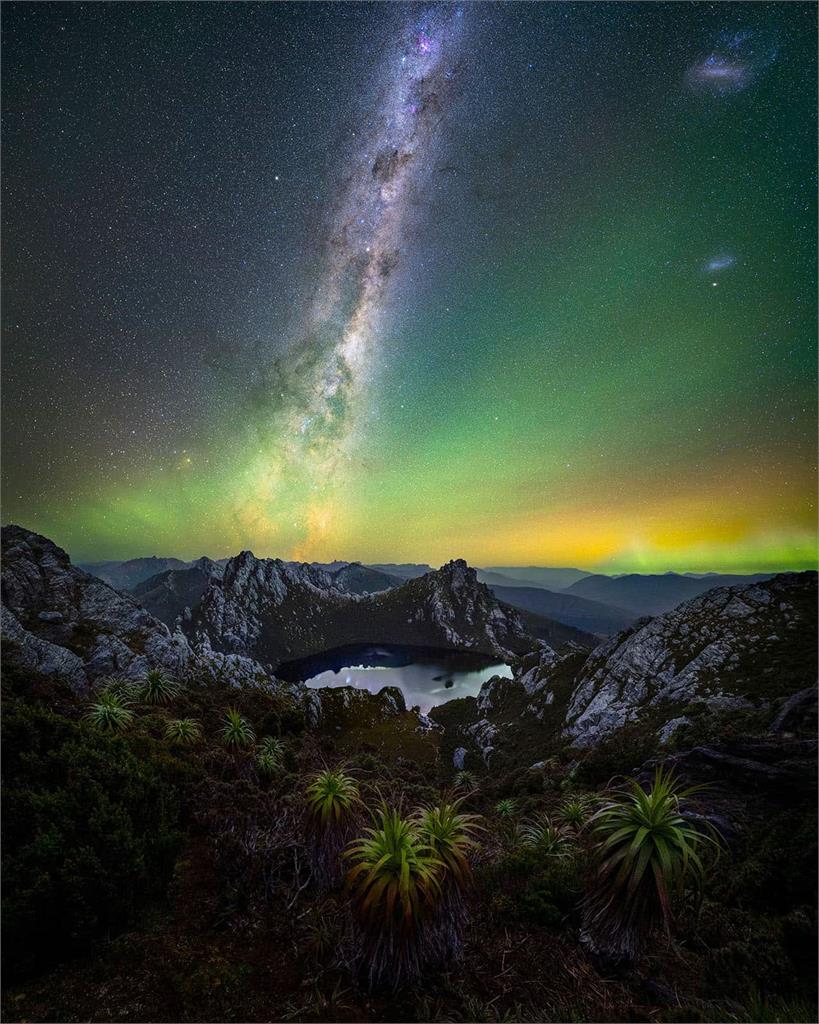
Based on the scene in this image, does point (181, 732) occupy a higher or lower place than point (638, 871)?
lower

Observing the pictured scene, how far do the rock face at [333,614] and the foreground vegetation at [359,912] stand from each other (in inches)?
4589

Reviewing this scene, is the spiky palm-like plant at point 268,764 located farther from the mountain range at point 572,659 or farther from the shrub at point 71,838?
the mountain range at point 572,659

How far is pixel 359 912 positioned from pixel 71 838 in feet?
11.8

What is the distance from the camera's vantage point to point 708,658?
30266 mm

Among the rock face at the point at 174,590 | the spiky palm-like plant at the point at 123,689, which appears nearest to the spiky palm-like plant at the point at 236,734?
the spiky palm-like plant at the point at 123,689

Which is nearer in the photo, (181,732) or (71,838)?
(71,838)

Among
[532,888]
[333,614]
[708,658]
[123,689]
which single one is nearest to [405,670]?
[333,614]

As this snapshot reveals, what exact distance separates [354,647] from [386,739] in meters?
101

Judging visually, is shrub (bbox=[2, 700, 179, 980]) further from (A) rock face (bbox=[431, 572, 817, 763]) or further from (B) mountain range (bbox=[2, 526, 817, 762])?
(A) rock face (bbox=[431, 572, 817, 763])

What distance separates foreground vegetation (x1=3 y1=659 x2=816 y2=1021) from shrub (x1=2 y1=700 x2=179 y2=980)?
0.02 metres

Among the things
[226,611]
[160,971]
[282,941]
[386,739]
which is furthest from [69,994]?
[226,611]

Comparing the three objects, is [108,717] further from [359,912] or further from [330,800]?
[359,912]

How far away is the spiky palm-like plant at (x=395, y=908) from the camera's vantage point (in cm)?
366

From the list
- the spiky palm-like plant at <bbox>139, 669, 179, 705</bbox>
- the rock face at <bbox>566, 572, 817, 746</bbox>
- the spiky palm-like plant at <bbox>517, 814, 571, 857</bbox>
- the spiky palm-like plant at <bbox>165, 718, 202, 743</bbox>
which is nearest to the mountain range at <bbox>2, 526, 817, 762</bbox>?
the rock face at <bbox>566, 572, 817, 746</bbox>
